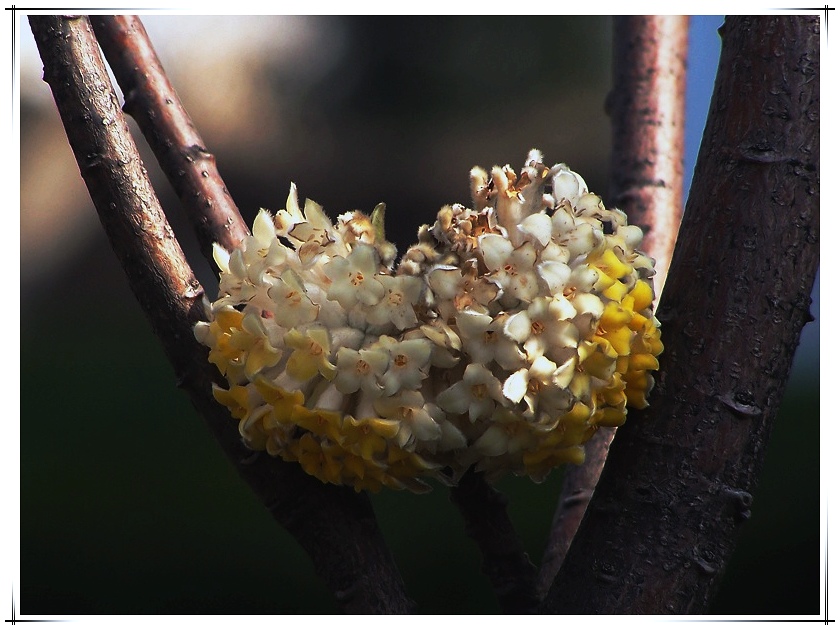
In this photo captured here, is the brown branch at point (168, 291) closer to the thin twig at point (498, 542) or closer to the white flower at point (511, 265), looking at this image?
the thin twig at point (498, 542)

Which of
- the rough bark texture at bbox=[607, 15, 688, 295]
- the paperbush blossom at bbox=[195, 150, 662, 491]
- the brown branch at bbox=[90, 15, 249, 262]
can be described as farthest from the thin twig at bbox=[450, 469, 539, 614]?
the rough bark texture at bbox=[607, 15, 688, 295]

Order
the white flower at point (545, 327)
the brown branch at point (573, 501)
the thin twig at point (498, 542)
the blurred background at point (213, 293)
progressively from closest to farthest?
the white flower at point (545, 327)
the thin twig at point (498, 542)
the brown branch at point (573, 501)
the blurred background at point (213, 293)

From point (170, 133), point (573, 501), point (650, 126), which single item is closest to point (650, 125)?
point (650, 126)

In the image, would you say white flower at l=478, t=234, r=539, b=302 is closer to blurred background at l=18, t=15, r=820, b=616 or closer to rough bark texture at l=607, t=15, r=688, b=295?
rough bark texture at l=607, t=15, r=688, b=295

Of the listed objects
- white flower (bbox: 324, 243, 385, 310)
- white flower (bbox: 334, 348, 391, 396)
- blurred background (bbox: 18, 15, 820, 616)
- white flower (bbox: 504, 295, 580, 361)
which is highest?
white flower (bbox: 324, 243, 385, 310)

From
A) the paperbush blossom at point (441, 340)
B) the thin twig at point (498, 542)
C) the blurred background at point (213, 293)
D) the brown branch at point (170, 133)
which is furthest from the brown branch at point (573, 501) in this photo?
the blurred background at point (213, 293)

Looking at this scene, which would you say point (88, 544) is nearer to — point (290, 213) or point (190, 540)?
point (190, 540)

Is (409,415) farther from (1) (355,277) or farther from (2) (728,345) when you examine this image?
(2) (728,345)

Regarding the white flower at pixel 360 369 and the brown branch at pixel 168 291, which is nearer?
the white flower at pixel 360 369
